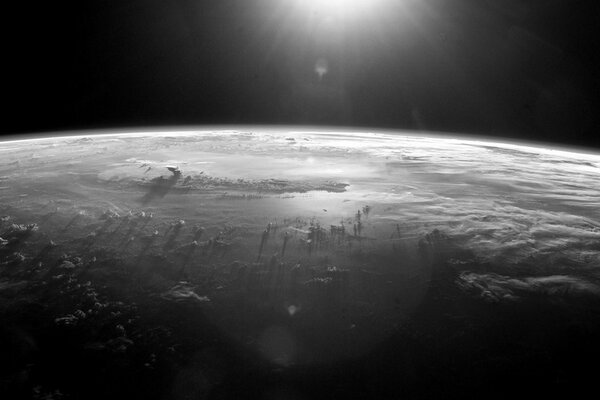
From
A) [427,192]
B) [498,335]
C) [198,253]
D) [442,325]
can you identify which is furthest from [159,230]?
[427,192]

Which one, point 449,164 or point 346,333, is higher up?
point 449,164

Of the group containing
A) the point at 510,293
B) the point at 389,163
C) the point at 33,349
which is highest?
the point at 389,163

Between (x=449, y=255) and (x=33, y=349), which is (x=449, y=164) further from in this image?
(x=33, y=349)

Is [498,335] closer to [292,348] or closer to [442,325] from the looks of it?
[442,325]

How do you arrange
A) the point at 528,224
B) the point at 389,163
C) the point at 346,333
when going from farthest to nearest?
the point at 389,163 → the point at 528,224 → the point at 346,333

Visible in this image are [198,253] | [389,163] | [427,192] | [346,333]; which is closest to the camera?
Answer: [346,333]

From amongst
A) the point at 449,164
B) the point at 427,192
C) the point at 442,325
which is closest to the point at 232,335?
the point at 442,325

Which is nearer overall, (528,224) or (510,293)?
(510,293)
